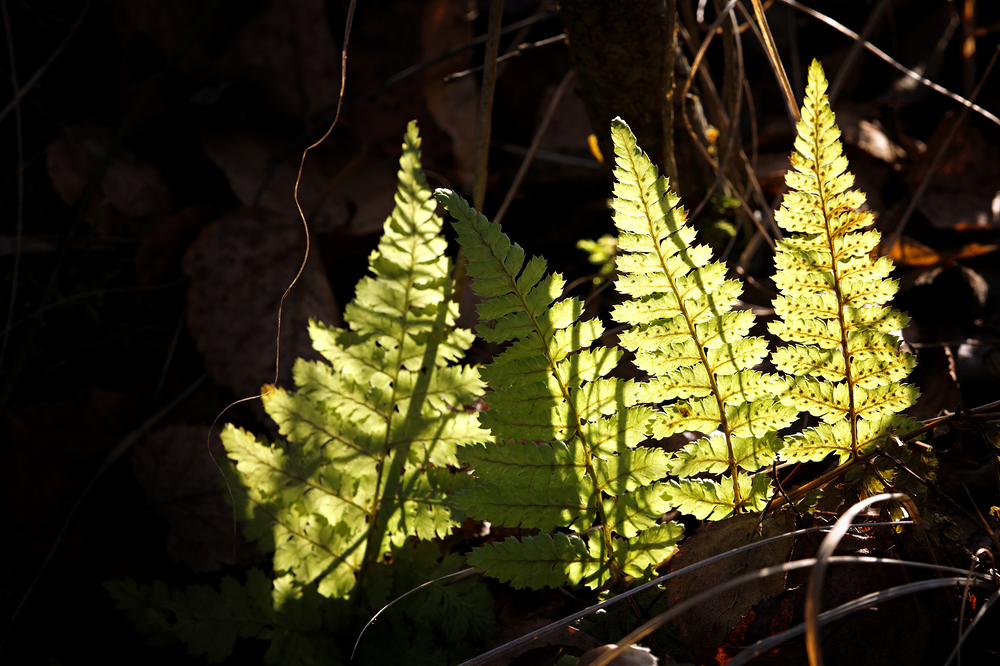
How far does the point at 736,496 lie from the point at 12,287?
8.49 feet

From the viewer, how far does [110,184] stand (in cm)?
267

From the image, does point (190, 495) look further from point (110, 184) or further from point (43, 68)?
point (43, 68)

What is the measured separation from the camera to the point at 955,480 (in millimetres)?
1513

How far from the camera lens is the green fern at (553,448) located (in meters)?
1.23

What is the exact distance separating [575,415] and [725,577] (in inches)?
16.0

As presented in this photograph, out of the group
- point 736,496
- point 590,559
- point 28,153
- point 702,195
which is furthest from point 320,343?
point 28,153

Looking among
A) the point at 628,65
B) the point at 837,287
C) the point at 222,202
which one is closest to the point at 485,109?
the point at 628,65

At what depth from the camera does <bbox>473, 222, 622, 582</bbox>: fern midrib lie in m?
1.22

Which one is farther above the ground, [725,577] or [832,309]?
[832,309]

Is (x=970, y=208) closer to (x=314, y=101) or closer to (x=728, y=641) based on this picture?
(x=728, y=641)

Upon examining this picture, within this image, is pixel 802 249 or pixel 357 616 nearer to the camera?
pixel 802 249

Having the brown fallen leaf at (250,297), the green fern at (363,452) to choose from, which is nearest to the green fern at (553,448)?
the green fern at (363,452)

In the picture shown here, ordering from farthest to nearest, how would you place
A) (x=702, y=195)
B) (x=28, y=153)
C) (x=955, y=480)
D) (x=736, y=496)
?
(x=28, y=153), (x=702, y=195), (x=955, y=480), (x=736, y=496)

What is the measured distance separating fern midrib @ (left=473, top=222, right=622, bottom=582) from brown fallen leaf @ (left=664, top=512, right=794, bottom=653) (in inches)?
5.0
